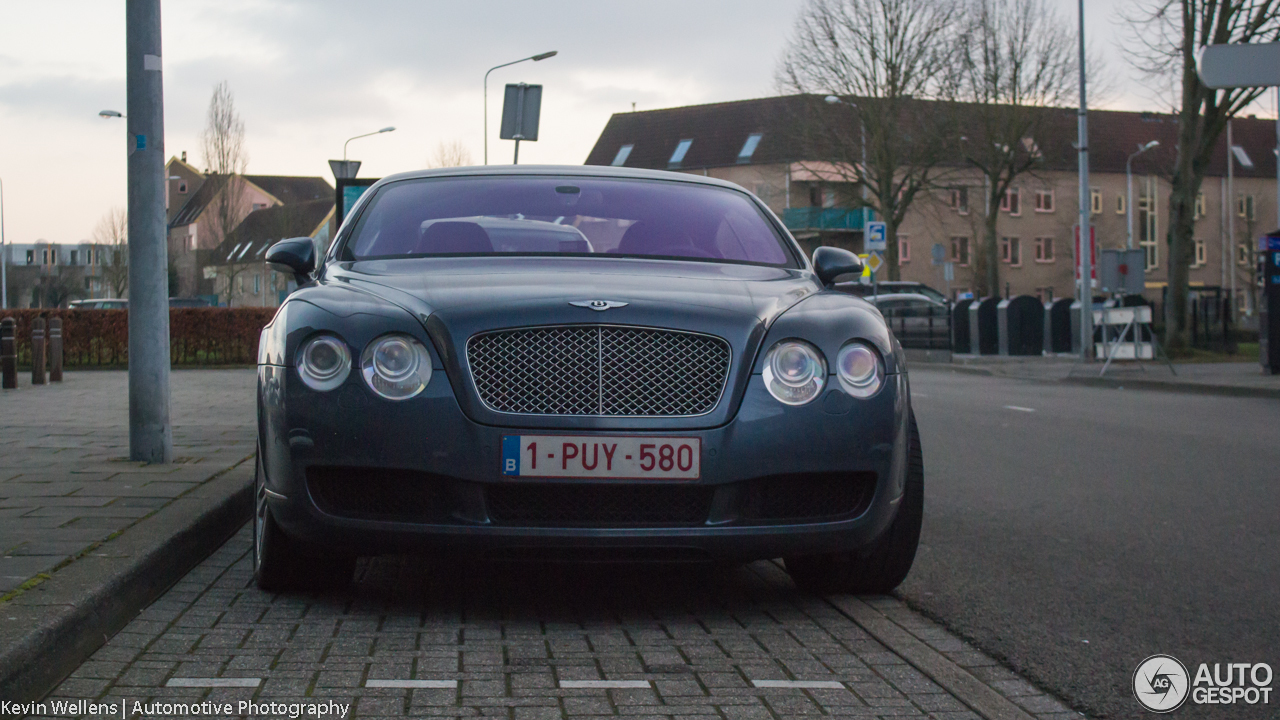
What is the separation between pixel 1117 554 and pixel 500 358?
117 inches

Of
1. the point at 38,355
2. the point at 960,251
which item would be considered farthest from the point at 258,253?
the point at 38,355

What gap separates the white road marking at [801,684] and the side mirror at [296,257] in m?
2.56

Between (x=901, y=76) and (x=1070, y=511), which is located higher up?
(x=901, y=76)

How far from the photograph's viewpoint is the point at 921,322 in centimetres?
3145

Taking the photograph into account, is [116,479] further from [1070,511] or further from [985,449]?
[985,449]

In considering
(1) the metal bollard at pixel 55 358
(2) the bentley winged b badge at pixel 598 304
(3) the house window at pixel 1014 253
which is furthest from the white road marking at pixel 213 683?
(3) the house window at pixel 1014 253

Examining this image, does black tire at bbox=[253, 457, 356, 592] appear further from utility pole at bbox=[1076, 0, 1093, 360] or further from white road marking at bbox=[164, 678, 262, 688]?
utility pole at bbox=[1076, 0, 1093, 360]

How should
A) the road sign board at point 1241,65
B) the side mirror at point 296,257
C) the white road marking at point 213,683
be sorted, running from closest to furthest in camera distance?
the white road marking at point 213,683
the side mirror at point 296,257
the road sign board at point 1241,65

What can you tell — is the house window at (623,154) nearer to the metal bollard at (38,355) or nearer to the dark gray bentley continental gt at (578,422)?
the metal bollard at (38,355)

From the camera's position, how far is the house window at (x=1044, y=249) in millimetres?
78438

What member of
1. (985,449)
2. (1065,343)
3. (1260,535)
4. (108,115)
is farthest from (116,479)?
(108,115)

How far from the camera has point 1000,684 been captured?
141 inches

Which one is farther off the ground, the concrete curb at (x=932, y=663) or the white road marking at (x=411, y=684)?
the white road marking at (x=411, y=684)

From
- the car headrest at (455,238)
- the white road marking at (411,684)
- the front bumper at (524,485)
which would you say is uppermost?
the car headrest at (455,238)
